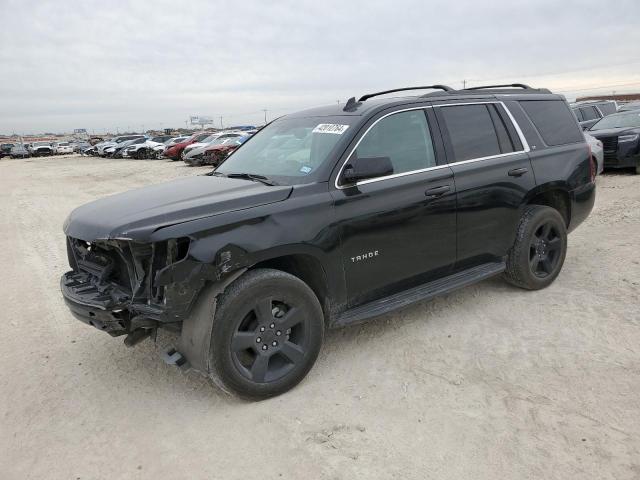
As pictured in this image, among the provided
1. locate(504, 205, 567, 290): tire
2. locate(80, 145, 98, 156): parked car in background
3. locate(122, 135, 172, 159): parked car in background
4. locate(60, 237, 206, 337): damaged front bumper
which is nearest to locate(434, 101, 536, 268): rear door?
locate(504, 205, 567, 290): tire

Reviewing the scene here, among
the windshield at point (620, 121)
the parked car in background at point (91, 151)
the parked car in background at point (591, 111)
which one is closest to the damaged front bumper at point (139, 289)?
the windshield at point (620, 121)

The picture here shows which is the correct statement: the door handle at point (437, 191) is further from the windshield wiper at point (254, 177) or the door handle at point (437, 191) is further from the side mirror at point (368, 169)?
the windshield wiper at point (254, 177)

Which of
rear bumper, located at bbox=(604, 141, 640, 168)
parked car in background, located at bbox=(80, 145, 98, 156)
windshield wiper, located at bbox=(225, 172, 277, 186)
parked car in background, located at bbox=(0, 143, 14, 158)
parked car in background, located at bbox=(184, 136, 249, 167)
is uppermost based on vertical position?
windshield wiper, located at bbox=(225, 172, 277, 186)

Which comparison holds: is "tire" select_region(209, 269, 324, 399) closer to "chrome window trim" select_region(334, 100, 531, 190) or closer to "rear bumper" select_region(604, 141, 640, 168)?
"chrome window trim" select_region(334, 100, 531, 190)

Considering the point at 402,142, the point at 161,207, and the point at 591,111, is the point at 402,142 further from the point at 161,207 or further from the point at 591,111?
the point at 591,111

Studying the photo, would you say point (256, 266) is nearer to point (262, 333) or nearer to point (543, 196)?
point (262, 333)

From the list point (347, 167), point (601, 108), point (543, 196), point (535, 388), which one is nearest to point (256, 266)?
point (347, 167)

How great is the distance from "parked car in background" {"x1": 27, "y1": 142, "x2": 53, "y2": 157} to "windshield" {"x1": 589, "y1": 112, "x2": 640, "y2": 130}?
2163 inches

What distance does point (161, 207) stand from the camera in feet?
10.6

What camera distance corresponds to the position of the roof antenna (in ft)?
→ 13.4

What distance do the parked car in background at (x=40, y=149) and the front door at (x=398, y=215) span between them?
58.5m

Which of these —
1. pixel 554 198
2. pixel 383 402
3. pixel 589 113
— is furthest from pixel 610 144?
pixel 383 402

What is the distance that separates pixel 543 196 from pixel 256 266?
316cm

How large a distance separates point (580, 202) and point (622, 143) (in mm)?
7922
